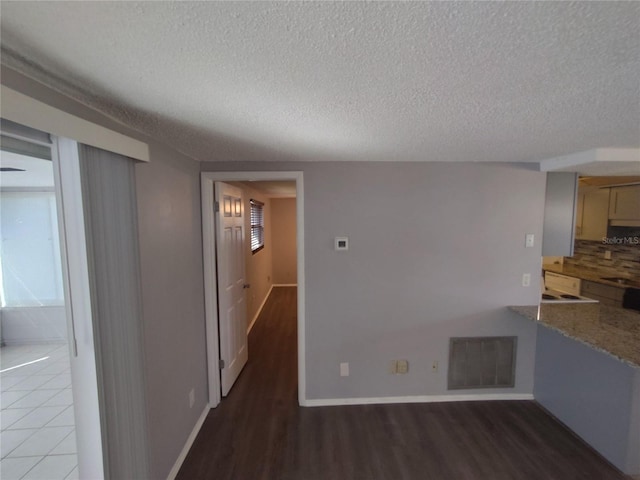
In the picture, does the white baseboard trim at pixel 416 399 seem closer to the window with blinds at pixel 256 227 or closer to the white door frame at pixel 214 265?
the white door frame at pixel 214 265

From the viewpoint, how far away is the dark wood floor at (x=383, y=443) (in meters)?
1.85

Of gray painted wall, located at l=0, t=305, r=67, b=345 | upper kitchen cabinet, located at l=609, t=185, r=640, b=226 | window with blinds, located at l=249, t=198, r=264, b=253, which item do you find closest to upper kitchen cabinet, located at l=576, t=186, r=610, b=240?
upper kitchen cabinet, located at l=609, t=185, r=640, b=226

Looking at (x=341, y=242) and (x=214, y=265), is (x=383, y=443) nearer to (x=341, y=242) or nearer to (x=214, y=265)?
(x=341, y=242)

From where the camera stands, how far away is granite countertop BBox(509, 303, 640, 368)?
5.52 ft

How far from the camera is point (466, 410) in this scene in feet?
7.97

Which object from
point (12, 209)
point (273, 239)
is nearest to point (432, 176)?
point (12, 209)

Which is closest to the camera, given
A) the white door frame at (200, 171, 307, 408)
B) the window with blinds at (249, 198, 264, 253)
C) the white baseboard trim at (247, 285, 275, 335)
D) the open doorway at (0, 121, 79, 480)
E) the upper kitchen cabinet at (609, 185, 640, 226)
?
the open doorway at (0, 121, 79, 480)

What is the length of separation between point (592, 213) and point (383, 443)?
4.16 meters

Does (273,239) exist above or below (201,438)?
above

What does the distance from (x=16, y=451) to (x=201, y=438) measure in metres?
1.11

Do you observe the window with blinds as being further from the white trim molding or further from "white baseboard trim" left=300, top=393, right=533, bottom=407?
the white trim molding

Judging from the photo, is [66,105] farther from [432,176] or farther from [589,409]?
[589,409]

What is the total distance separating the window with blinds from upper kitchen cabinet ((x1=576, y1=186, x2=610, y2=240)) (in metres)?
4.93

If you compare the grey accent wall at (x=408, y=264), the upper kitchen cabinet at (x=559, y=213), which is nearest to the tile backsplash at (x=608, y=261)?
the upper kitchen cabinet at (x=559, y=213)
